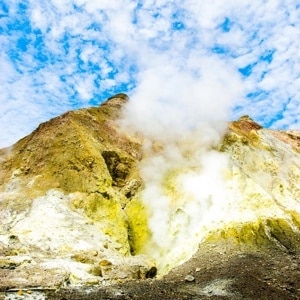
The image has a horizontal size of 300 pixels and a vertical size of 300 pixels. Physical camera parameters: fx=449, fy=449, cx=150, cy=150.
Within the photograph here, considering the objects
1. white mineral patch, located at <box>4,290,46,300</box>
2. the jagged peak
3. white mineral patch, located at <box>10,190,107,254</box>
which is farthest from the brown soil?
the jagged peak

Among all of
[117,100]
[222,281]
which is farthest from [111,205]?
[117,100]

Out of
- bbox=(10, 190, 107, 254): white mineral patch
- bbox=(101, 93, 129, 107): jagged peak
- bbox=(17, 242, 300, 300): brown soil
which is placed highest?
bbox=(101, 93, 129, 107): jagged peak

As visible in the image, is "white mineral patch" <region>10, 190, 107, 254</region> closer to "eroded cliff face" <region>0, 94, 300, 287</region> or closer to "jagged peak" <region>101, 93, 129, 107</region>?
"eroded cliff face" <region>0, 94, 300, 287</region>

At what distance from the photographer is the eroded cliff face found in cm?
3428

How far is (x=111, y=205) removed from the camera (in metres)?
46.6

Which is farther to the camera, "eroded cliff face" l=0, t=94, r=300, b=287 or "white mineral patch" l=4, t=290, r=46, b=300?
"eroded cliff face" l=0, t=94, r=300, b=287

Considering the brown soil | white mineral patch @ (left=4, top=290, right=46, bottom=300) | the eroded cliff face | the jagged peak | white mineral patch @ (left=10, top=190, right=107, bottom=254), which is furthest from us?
the jagged peak

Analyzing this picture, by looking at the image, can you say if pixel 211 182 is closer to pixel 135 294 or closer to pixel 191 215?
pixel 191 215

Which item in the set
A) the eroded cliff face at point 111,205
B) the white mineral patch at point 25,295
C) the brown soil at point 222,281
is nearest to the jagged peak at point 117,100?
the eroded cliff face at point 111,205

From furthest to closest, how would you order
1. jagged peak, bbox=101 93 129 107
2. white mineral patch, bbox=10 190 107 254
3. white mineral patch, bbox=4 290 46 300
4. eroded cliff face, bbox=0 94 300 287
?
jagged peak, bbox=101 93 129 107
white mineral patch, bbox=10 190 107 254
eroded cliff face, bbox=0 94 300 287
white mineral patch, bbox=4 290 46 300

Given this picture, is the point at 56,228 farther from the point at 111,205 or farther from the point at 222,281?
the point at 222,281

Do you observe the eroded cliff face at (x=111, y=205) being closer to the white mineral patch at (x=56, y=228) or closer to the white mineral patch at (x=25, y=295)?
the white mineral patch at (x=56, y=228)

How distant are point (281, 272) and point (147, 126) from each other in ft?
114

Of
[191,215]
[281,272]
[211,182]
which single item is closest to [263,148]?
[211,182]
